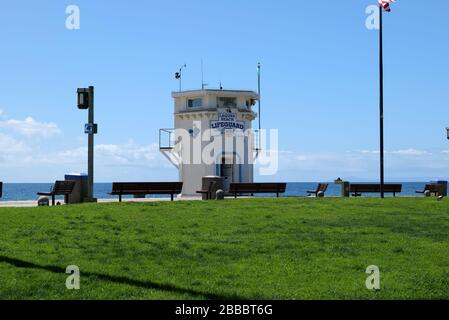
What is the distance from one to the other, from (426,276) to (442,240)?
13.0ft

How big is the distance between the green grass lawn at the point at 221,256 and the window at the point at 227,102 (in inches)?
870

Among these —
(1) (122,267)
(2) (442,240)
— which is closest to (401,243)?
(2) (442,240)

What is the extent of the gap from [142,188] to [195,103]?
1255cm

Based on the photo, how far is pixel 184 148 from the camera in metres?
38.7

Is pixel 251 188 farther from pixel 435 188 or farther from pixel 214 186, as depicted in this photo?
pixel 435 188

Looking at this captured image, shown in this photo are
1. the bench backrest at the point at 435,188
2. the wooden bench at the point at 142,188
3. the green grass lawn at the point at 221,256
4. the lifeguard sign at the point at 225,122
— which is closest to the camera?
the green grass lawn at the point at 221,256

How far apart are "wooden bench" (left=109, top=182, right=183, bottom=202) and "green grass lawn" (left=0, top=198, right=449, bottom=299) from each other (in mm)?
9532

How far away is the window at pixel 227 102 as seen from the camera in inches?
1528

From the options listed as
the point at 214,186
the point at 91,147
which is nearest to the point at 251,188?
the point at 214,186

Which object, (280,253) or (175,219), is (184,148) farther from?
(280,253)

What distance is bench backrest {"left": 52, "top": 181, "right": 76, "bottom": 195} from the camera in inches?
956

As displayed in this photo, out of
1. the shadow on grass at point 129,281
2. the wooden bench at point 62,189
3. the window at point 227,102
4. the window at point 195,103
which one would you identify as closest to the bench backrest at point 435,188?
the window at point 227,102

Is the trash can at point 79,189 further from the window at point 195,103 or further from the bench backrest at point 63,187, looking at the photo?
the window at point 195,103

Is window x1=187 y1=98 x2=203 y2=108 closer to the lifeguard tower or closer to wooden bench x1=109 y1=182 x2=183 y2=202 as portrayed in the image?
the lifeguard tower
